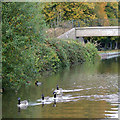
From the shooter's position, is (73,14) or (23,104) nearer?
(23,104)

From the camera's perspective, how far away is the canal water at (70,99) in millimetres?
17039

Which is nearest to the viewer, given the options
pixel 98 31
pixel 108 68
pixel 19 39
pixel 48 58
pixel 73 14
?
pixel 19 39

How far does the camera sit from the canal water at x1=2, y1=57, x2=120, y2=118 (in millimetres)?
17039

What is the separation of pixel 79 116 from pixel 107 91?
617 centimetres

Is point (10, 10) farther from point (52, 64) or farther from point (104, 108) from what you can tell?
point (52, 64)

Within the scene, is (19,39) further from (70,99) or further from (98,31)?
(98,31)

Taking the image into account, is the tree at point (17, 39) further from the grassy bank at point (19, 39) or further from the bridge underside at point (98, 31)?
the bridge underside at point (98, 31)

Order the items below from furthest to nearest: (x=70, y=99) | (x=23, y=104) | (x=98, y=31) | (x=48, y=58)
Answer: (x=98, y=31)
(x=48, y=58)
(x=70, y=99)
(x=23, y=104)

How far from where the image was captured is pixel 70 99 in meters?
20.3

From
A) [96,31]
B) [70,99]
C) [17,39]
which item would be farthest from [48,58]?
[96,31]

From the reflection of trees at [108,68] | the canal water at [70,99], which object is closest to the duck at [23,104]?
the canal water at [70,99]

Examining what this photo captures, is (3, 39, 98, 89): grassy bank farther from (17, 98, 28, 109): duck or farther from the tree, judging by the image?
(17, 98, 28, 109): duck

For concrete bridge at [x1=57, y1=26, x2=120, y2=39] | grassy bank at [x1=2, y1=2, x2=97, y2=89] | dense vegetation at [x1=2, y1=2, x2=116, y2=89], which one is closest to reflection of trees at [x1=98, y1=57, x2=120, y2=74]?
concrete bridge at [x1=57, y1=26, x2=120, y2=39]

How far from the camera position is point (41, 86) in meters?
24.3
